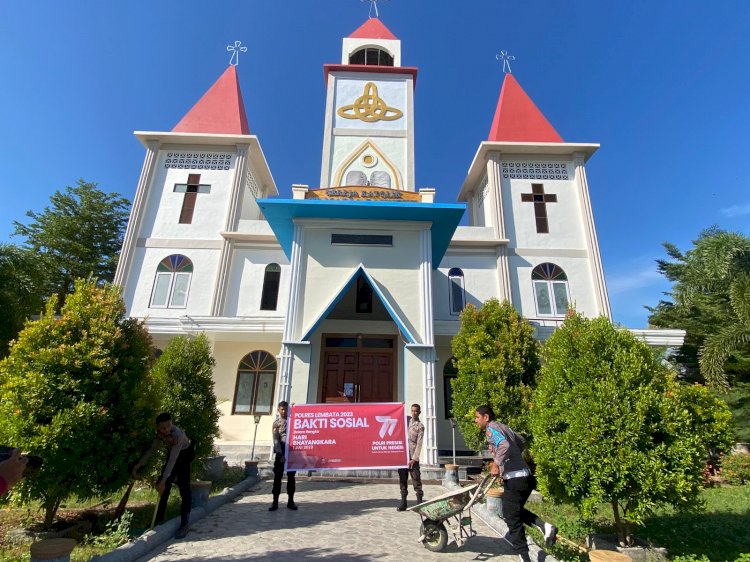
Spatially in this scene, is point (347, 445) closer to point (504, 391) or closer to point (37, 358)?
point (504, 391)

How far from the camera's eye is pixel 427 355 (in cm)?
995

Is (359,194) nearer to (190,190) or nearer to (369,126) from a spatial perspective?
(369,126)

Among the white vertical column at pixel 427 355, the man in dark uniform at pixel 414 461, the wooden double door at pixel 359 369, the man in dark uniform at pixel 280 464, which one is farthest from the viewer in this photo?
the wooden double door at pixel 359 369

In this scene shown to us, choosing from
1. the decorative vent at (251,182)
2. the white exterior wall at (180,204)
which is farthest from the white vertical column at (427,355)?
the decorative vent at (251,182)

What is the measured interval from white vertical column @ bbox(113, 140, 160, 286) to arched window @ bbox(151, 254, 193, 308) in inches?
44.6

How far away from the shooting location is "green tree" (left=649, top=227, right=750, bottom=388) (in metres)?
11.4

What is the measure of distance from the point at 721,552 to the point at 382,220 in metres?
8.93

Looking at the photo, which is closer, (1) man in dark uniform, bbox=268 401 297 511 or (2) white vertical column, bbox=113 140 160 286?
(1) man in dark uniform, bbox=268 401 297 511

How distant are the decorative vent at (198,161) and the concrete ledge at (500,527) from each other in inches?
616

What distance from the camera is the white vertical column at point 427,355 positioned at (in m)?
9.12

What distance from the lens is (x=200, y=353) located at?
7391mm

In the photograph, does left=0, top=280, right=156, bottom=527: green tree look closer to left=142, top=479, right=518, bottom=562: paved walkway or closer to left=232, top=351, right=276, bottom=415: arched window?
left=142, top=479, right=518, bottom=562: paved walkway

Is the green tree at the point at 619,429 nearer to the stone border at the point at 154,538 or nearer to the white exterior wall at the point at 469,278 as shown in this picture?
the stone border at the point at 154,538

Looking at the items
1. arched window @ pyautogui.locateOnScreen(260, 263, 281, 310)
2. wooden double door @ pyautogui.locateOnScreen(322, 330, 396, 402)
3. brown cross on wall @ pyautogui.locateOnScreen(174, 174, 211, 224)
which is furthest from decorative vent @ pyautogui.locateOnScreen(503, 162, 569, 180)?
brown cross on wall @ pyautogui.locateOnScreen(174, 174, 211, 224)
